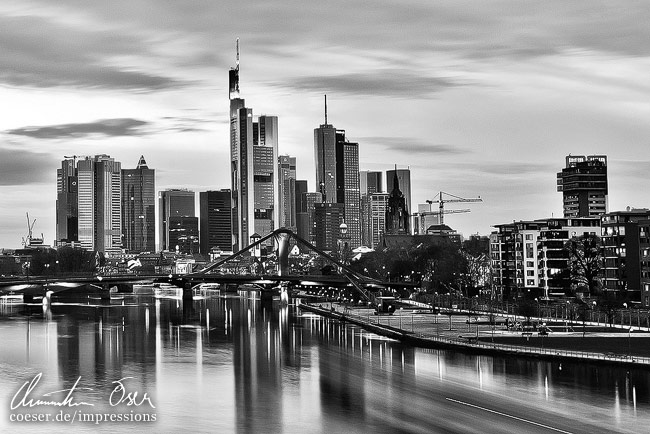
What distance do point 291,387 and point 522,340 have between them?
19736mm

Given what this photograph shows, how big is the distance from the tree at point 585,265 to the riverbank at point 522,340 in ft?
60.1

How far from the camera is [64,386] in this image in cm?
5019

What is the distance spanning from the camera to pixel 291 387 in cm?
4972

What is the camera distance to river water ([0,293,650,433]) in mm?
39625

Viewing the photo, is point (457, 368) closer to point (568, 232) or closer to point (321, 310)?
point (321, 310)

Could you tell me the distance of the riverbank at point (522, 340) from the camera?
5378 cm

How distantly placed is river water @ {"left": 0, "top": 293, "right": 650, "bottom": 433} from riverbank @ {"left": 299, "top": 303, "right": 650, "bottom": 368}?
1.17 m
